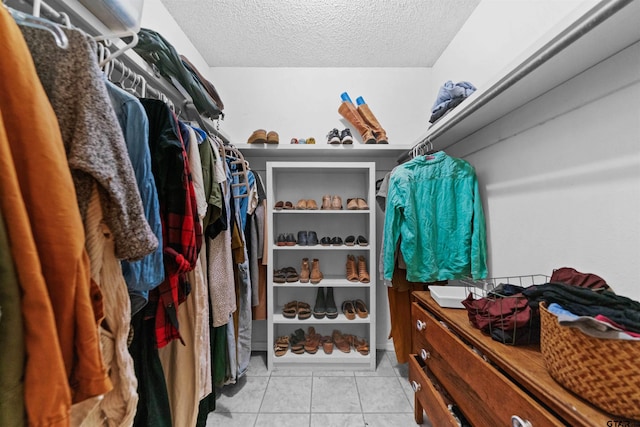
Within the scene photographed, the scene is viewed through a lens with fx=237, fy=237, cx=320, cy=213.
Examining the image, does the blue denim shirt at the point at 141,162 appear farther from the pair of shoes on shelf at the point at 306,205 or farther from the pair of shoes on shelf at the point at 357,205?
the pair of shoes on shelf at the point at 357,205

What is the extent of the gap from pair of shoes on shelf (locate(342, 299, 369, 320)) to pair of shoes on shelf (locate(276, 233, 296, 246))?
0.68 m

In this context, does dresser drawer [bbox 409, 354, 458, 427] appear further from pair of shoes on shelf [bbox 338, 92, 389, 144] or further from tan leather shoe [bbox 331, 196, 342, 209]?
pair of shoes on shelf [bbox 338, 92, 389, 144]

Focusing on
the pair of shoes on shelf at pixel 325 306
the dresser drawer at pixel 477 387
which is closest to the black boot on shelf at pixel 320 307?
the pair of shoes on shelf at pixel 325 306

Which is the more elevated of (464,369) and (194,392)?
(464,369)

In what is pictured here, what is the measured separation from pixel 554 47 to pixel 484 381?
40.3 inches

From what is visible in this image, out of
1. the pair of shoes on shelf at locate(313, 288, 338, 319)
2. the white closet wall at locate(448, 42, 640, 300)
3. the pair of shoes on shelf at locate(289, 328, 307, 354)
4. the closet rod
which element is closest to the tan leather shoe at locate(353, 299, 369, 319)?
the pair of shoes on shelf at locate(313, 288, 338, 319)

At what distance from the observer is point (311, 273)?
185 centimetres

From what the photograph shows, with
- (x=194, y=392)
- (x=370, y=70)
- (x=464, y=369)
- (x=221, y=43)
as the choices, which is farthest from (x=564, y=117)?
(x=221, y=43)

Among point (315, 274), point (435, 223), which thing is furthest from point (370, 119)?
point (315, 274)

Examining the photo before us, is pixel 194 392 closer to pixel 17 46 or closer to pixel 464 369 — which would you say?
pixel 464 369

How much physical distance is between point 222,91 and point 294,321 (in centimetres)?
200

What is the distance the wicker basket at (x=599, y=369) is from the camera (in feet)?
1.43

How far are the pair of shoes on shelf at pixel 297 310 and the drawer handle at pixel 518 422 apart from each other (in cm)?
133

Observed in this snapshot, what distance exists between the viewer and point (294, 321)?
176 cm
